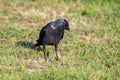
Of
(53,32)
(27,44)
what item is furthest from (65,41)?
(53,32)

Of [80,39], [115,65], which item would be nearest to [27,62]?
[115,65]

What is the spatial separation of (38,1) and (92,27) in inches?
98.0

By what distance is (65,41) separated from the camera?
11406 mm

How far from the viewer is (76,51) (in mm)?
10688

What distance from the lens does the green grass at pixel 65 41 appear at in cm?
881

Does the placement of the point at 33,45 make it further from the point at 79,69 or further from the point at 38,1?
the point at 38,1

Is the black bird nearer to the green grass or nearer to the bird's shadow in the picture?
the green grass

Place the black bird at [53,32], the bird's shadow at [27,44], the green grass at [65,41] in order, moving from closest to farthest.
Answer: the green grass at [65,41]
the black bird at [53,32]
the bird's shadow at [27,44]

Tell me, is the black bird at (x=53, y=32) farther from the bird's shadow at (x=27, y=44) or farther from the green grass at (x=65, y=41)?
the bird's shadow at (x=27, y=44)

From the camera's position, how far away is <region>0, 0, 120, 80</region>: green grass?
8.81 metres

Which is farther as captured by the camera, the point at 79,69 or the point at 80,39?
the point at 80,39

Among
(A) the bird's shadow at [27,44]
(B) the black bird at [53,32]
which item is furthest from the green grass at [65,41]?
(B) the black bird at [53,32]

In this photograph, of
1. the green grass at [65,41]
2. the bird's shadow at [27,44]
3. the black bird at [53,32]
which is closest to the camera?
the green grass at [65,41]

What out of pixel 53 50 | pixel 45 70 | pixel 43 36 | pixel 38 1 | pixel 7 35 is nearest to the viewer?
pixel 45 70
